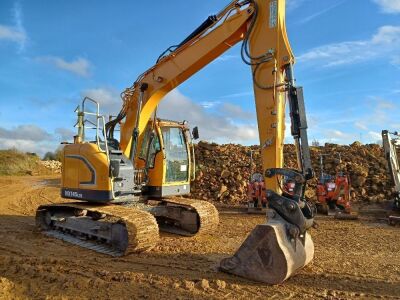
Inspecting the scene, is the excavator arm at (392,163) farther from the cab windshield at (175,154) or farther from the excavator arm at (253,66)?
the excavator arm at (253,66)

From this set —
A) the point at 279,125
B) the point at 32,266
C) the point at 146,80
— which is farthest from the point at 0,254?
the point at 279,125

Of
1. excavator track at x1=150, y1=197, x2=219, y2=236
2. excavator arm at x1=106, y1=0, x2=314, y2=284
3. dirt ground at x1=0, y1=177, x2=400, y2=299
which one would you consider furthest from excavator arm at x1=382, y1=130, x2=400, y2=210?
excavator arm at x1=106, y1=0, x2=314, y2=284

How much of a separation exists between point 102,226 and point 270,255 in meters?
3.45

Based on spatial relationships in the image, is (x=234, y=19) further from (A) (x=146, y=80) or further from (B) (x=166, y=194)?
(B) (x=166, y=194)

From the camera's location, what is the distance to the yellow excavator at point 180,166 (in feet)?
17.5

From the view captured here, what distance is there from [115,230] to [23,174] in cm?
2253

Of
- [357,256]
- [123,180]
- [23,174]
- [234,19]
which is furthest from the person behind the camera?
[23,174]

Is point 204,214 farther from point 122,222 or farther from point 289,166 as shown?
point 289,166

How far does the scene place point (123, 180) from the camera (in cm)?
780

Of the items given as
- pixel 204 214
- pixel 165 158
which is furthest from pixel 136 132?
pixel 204 214

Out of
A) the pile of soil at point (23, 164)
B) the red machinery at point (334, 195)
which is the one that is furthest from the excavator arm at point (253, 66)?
the pile of soil at point (23, 164)

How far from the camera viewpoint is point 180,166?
8812mm

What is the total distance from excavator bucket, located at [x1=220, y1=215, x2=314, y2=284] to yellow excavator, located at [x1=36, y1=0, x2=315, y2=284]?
1 cm

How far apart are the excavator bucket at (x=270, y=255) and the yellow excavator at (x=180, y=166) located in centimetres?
1
